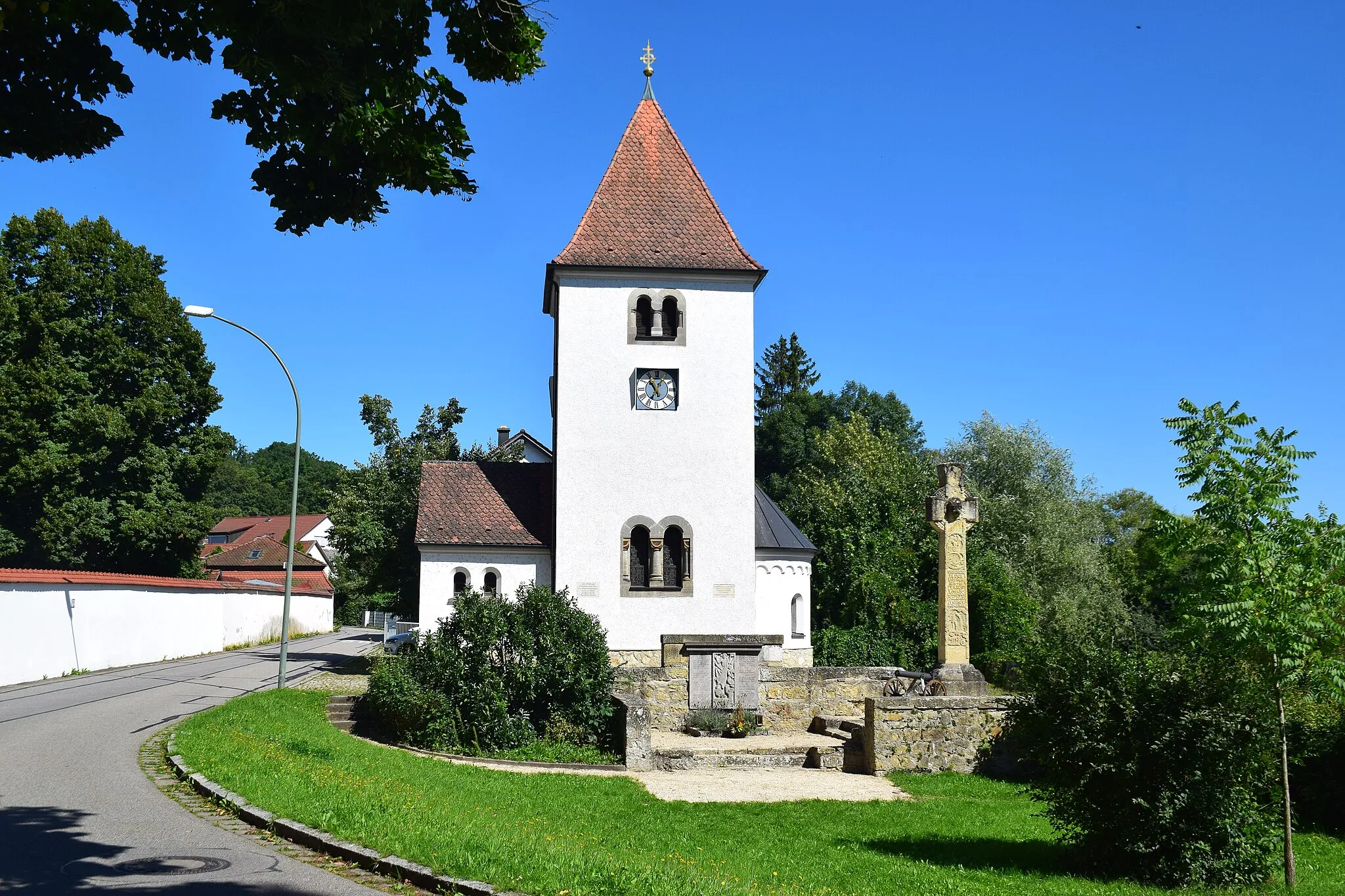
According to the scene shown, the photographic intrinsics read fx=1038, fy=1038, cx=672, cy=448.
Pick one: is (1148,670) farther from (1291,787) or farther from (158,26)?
(158,26)

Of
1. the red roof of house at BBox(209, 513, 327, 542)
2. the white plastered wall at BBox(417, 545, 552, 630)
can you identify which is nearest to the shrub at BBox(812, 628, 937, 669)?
the white plastered wall at BBox(417, 545, 552, 630)

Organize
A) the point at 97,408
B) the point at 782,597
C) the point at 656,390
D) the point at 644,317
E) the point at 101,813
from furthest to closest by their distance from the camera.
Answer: the point at 97,408 → the point at 782,597 → the point at 644,317 → the point at 656,390 → the point at 101,813

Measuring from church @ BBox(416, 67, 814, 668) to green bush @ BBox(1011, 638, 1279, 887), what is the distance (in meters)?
14.7

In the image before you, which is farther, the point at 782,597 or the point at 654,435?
the point at 782,597

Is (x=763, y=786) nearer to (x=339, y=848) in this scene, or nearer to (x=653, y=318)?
(x=339, y=848)

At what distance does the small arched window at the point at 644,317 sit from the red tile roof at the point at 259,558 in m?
52.2

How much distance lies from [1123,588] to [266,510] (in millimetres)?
88684

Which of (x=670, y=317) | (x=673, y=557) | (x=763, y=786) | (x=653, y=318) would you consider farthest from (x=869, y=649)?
(x=763, y=786)

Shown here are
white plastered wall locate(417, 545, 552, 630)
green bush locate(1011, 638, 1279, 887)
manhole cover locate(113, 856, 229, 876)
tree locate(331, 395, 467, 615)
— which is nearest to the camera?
manhole cover locate(113, 856, 229, 876)

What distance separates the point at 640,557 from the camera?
25.1m

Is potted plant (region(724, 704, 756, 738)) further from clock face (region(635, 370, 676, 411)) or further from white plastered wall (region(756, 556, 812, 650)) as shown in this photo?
clock face (region(635, 370, 676, 411))

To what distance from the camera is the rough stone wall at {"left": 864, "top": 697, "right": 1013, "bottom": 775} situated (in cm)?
1697

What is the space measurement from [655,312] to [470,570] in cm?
775

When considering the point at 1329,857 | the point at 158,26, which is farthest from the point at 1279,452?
the point at 158,26
